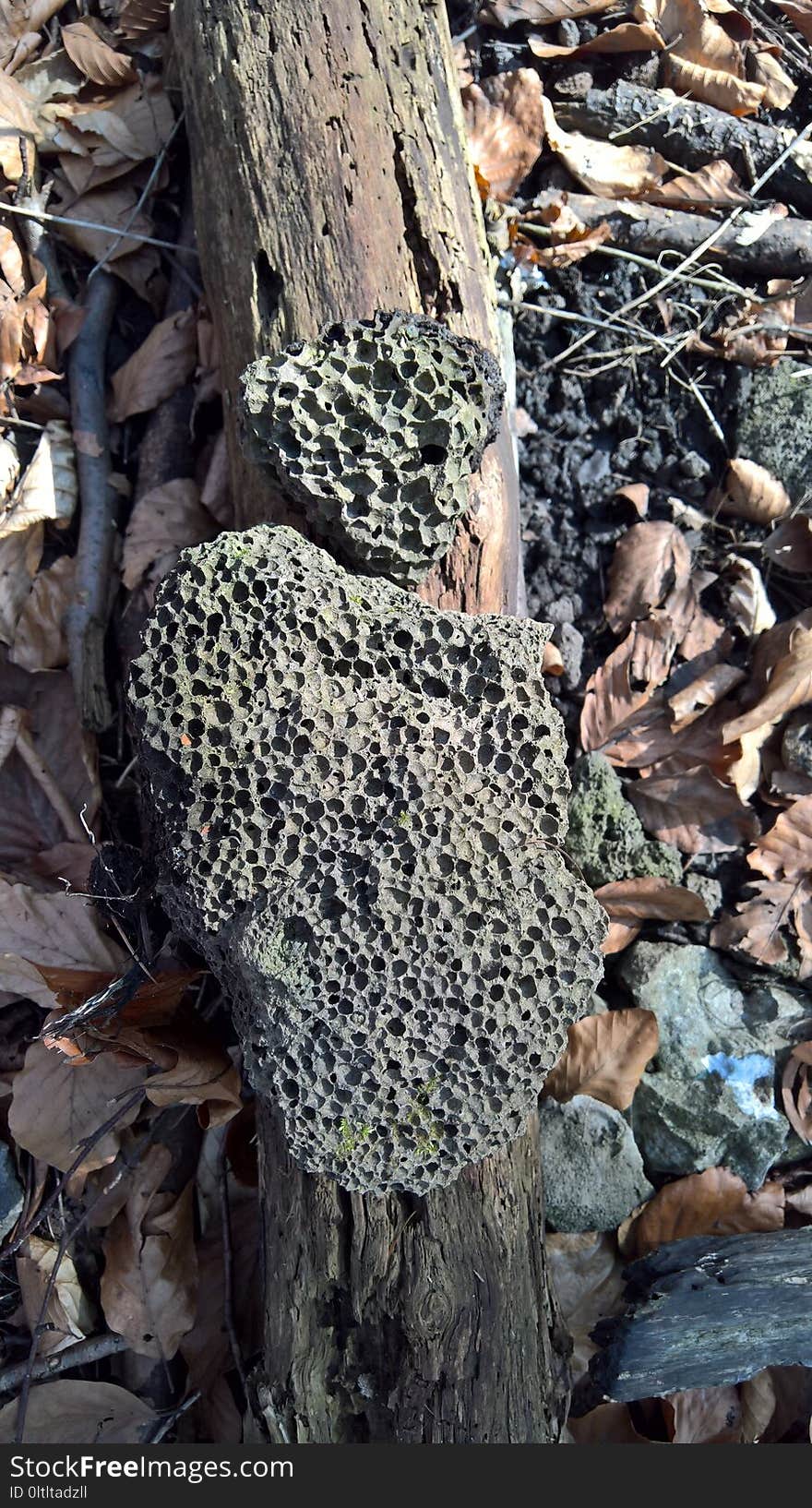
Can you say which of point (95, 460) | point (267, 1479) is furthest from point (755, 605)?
point (267, 1479)

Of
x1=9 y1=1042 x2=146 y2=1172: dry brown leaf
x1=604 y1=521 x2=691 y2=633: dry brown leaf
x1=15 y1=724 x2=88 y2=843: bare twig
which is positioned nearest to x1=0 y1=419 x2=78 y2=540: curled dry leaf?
x1=15 y1=724 x2=88 y2=843: bare twig

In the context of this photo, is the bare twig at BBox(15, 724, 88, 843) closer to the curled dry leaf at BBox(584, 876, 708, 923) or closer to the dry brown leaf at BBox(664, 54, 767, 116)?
the curled dry leaf at BBox(584, 876, 708, 923)

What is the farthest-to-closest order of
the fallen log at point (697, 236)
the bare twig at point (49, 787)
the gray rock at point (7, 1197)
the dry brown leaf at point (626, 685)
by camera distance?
1. the fallen log at point (697, 236)
2. the dry brown leaf at point (626, 685)
3. the bare twig at point (49, 787)
4. the gray rock at point (7, 1197)

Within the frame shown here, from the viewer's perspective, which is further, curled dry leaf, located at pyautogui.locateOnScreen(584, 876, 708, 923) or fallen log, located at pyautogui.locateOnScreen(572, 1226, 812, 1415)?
curled dry leaf, located at pyautogui.locateOnScreen(584, 876, 708, 923)

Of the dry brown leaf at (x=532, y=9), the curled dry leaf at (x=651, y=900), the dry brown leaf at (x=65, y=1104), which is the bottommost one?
the dry brown leaf at (x=65, y=1104)

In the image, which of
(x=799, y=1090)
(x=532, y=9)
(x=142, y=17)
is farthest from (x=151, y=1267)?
(x=532, y=9)

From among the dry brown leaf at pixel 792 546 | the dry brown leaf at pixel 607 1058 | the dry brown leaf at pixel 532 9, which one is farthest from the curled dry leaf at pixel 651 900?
the dry brown leaf at pixel 532 9

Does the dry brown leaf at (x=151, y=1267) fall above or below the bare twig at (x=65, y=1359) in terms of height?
above

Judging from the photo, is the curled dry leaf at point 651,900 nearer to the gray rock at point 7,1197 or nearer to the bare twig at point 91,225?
the gray rock at point 7,1197
